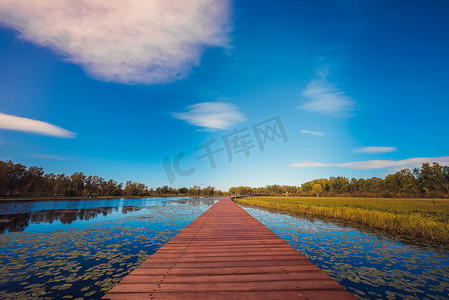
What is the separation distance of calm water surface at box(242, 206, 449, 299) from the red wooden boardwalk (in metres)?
2.26

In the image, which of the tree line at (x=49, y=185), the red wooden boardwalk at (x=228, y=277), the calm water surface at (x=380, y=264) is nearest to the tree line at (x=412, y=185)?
the calm water surface at (x=380, y=264)

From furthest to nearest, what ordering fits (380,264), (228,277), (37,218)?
1. (37,218)
2. (380,264)
3. (228,277)

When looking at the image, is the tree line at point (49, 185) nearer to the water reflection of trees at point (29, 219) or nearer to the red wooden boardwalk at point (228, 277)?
the water reflection of trees at point (29, 219)

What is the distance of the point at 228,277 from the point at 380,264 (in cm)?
667

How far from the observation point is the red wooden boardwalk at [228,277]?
2.90 m

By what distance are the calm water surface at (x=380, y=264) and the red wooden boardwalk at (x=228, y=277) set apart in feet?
7.41

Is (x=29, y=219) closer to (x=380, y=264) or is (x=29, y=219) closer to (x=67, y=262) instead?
(x=67, y=262)

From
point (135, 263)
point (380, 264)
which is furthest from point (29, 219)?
point (380, 264)

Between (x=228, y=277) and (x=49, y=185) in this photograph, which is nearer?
(x=228, y=277)

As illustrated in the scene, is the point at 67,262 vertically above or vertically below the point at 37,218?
below

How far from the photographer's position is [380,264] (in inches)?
256

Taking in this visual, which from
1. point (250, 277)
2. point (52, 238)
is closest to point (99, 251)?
point (52, 238)

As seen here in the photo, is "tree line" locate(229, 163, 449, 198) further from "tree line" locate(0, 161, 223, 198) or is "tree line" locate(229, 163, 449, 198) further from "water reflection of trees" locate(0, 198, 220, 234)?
"tree line" locate(0, 161, 223, 198)

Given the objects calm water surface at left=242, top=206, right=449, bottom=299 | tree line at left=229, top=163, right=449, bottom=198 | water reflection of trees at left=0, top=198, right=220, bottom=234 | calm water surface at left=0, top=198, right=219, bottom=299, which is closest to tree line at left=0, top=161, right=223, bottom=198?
water reflection of trees at left=0, top=198, right=220, bottom=234
